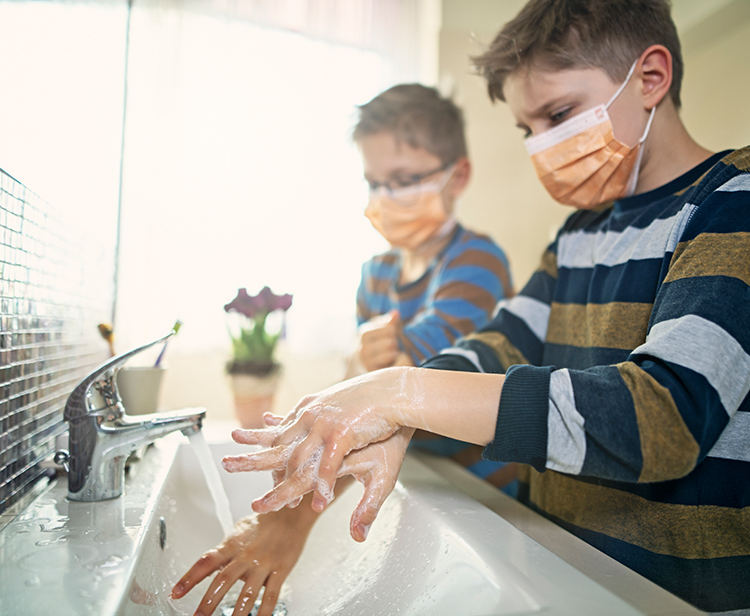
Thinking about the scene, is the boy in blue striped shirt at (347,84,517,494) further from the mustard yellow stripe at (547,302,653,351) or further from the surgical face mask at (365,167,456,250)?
the mustard yellow stripe at (547,302,653,351)

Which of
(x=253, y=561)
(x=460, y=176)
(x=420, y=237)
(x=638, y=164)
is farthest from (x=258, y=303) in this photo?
(x=638, y=164)

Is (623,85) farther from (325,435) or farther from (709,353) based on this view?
(325,435)

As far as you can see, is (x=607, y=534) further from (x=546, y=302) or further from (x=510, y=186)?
(x=510, y=186)

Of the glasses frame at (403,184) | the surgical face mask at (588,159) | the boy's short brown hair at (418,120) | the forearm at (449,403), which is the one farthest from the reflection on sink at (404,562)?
the boy's short brown hair at (418,120)

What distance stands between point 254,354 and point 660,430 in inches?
37.1

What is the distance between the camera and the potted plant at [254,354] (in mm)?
1152

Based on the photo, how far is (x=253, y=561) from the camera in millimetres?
562

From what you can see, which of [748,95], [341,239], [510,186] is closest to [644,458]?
[748,95]

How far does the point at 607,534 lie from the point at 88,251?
2.81ft

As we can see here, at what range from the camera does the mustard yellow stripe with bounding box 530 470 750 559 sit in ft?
1.69

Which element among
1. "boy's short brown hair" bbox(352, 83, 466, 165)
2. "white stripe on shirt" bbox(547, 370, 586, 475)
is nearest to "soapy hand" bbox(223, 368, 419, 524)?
"white stripe on shirt" bbox(547, 370, 586, 475)

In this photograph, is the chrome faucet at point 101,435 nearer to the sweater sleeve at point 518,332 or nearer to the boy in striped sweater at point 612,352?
the boy in striped sweater at point 612,352

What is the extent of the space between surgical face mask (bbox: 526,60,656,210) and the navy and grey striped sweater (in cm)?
4

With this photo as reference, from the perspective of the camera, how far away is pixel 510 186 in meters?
1.27
